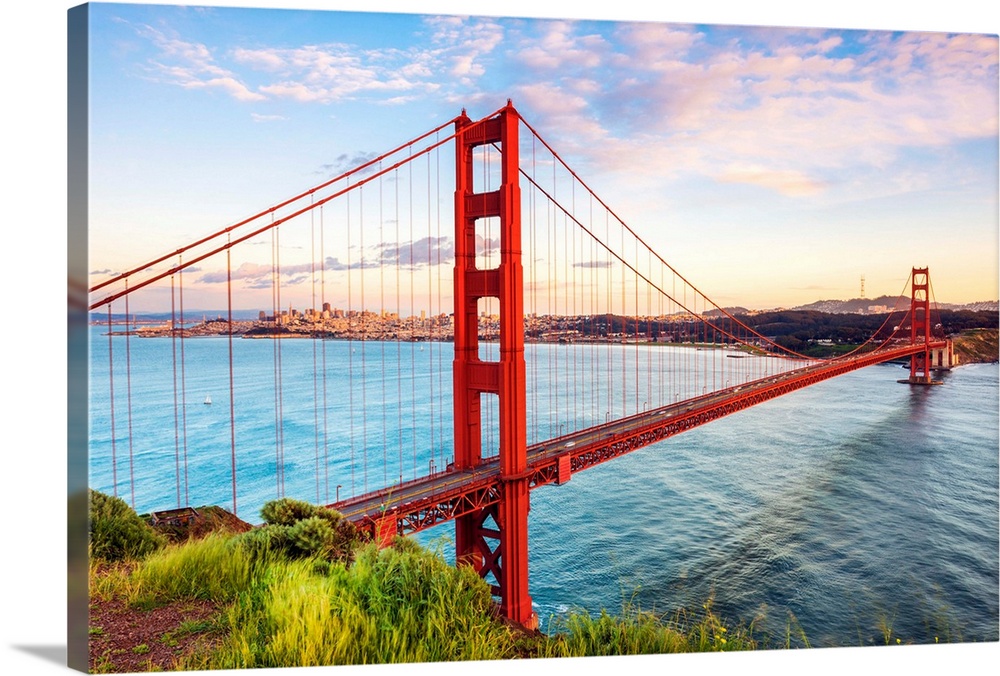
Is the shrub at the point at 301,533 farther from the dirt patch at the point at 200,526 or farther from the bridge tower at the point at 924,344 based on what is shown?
the bridge tower at the point at 924,344

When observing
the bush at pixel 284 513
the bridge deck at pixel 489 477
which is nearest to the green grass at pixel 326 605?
the bush at pixel 284 513

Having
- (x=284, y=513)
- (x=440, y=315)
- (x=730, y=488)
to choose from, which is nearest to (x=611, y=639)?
(x=284, y=513)

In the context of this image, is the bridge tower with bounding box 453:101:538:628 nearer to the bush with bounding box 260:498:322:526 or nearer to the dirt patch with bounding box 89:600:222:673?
the bush with bounding box 260:498:322:526

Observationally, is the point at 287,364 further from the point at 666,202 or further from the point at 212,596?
the point at 212,596

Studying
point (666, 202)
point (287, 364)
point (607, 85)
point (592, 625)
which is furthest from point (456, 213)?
point (287, 364)

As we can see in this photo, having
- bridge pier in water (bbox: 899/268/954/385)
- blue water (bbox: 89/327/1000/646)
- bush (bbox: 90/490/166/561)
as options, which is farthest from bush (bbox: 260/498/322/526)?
bridge pier in water (bbox: 899/268/954/385)

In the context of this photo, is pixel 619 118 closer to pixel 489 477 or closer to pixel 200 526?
pixel 489 477
